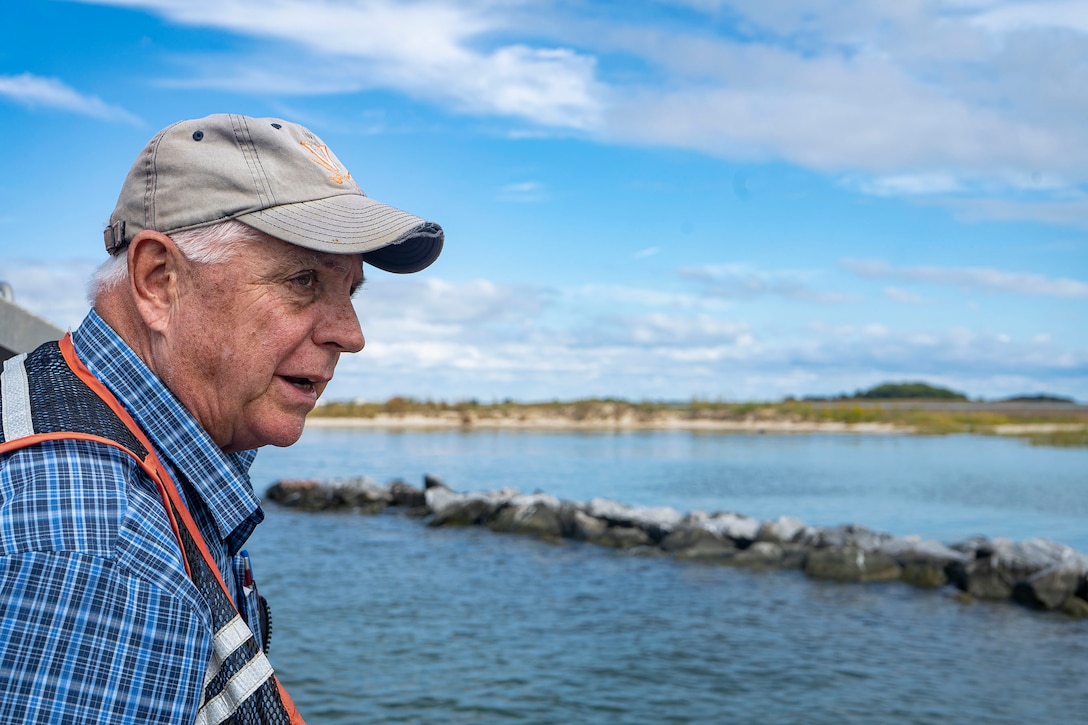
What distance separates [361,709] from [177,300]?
7.43 meters

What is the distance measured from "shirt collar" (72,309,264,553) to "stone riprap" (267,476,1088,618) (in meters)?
13.2

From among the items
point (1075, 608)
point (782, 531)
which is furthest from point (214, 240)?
point (782, 531)

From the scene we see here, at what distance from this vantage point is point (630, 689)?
858 centimetres

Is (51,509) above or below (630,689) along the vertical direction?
above

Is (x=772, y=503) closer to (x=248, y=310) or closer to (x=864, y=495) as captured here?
(x=864, y=495)

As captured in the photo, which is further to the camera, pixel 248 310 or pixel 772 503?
pixel 772 503

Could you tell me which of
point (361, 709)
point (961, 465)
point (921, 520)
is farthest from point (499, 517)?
point (961, 465)

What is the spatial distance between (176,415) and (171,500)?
8.3 inches

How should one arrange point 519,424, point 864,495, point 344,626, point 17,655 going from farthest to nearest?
1. point 519,424
2. point 864,495
3. point 344,626
4. point 17,655

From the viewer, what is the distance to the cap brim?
1.35m

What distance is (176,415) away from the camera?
135cm

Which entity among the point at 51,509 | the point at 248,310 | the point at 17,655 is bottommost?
the point at 17,655

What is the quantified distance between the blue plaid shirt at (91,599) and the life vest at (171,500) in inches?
1.2

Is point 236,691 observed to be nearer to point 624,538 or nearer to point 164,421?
point 164,421
